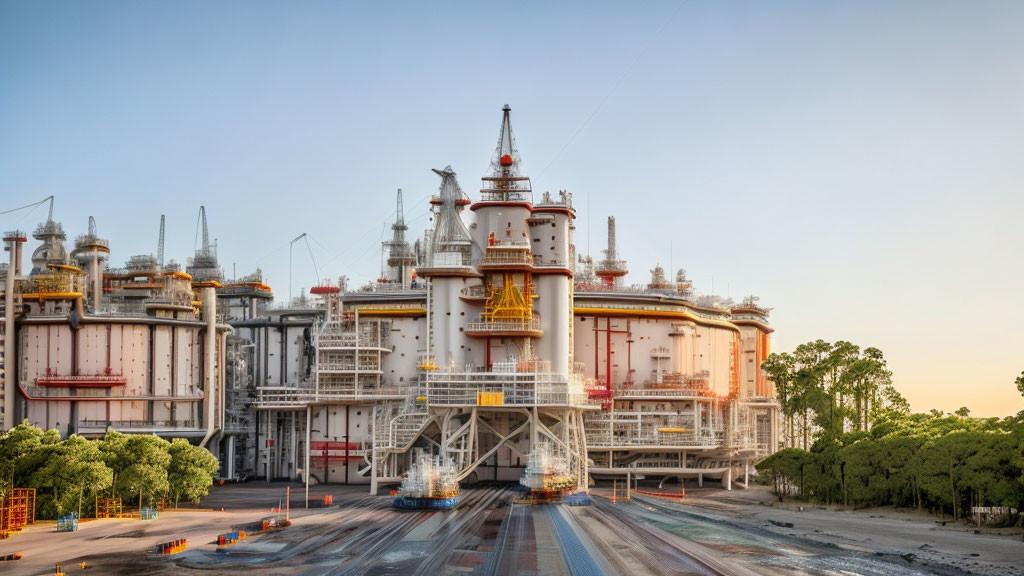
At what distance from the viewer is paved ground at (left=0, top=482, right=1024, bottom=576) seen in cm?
6856

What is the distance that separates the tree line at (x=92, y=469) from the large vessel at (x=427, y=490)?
19.7m

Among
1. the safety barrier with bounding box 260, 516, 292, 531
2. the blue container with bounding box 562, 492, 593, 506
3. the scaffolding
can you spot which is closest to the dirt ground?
the blue container with bounding box 562, 492, 593, 506

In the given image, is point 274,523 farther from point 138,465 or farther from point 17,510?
point 17,510

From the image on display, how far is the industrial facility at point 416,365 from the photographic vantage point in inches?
4606

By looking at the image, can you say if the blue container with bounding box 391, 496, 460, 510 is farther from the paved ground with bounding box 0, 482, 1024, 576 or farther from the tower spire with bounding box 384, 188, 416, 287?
the tower spire with bounding box 384, 188, 416, 287

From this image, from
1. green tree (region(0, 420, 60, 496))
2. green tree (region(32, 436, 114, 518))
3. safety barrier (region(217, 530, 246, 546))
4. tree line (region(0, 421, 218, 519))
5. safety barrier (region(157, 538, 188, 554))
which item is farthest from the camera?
tree line (region(0, 421, 218, 519))

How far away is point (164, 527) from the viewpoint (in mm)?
87562

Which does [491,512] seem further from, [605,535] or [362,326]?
[362,326]

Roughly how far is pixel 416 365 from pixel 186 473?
1265 inches

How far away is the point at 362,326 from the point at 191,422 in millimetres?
21948

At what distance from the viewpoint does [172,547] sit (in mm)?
74375

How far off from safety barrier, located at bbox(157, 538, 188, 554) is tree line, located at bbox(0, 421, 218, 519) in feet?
60.2

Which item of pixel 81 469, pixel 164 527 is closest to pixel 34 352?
pixel 81 469

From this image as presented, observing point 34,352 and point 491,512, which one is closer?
point 491,512
